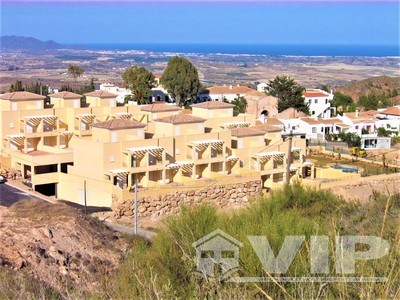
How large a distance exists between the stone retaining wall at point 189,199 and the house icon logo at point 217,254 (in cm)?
1012

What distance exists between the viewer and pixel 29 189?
21859 mm

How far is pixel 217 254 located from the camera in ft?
25.7

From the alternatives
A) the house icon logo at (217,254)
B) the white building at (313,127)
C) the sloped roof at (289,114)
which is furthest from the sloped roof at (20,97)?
the house icon logo at (217,254)

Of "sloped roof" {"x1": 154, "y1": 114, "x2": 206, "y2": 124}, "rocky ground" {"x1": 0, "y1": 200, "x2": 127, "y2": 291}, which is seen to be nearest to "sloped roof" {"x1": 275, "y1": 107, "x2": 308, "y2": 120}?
"sloped roof" {"x1": 154, "y1": 114, "x2": 206, "y2": 124}

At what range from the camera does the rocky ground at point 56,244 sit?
12.6 meters

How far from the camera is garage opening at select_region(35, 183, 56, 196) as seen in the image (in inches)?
906

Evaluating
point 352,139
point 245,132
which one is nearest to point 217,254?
point 245,132

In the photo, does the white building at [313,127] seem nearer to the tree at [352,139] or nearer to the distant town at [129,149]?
the tree at [352,139]

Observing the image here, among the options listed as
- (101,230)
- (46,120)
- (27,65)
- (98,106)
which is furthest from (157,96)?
(27,65)

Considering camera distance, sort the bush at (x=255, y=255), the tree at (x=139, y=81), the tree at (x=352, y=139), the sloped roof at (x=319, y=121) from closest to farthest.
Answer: the bush at (x=255, y=255) < the tree at (x=352, y=139) < the sloped roof at (x=319, y=121) < the tree at (x=139, y=81)

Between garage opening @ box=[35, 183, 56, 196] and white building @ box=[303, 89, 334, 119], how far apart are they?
81.9 ft

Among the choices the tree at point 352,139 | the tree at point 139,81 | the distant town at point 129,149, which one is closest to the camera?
the distant town at point 129,149

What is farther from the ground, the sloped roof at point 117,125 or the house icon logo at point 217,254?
the house icon logo at point 217,254

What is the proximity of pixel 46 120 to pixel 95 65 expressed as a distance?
121 meters
